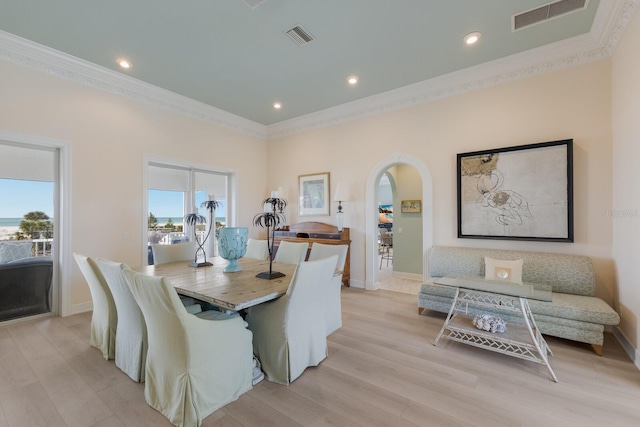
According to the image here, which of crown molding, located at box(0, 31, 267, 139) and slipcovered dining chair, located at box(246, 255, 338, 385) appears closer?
slipcovered dining chair, located at box(246, 255, 338, 385)

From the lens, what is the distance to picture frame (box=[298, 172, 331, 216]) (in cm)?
529

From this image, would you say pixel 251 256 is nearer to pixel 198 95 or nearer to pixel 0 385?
pixel 0 385

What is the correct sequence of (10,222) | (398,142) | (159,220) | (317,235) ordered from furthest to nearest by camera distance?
(317,235) < (159,220) < (398,142) < (10,222)

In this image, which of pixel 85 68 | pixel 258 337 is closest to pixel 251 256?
pixel 258 337

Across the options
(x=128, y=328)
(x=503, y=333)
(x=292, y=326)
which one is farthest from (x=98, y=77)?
(x=503, y=333)

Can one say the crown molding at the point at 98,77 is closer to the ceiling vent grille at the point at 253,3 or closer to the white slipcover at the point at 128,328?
the ceiling vent grille at the point at 253,3

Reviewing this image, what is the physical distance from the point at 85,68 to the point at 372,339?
196 inches

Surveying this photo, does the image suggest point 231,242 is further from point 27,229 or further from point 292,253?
point 27,229

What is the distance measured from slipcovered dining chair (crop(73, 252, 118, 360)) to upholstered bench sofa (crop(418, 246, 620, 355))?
11.1ft

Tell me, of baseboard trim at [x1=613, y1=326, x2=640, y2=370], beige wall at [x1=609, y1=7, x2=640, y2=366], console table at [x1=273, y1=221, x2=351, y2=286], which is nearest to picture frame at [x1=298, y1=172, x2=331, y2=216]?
console table at [x1=273, y1=221, x2=351, y2=286]

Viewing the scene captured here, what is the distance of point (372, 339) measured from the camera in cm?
285

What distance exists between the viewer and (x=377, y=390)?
2018 mm

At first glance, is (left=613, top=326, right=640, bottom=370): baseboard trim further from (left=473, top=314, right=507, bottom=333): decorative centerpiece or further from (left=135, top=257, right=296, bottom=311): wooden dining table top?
(left=135, top=257, right=296, bottom=311): wooden dining table top

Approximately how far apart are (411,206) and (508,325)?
3.03 m
